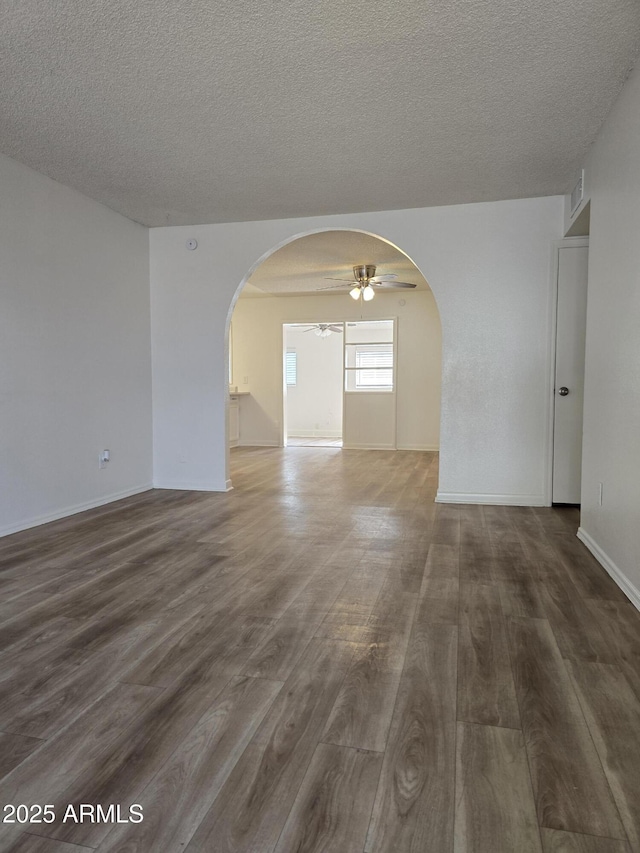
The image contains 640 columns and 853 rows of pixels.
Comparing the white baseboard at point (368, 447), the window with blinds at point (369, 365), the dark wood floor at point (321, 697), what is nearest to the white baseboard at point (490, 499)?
the dark wood floor at point (321, 697)

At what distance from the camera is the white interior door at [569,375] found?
427cm

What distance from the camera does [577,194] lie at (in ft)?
12.5

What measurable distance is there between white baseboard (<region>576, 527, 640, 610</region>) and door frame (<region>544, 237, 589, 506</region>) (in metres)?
0.95

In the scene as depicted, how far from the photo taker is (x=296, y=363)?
476 inches

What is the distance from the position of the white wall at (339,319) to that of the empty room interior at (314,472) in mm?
2521

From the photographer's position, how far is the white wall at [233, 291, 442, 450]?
333 inches

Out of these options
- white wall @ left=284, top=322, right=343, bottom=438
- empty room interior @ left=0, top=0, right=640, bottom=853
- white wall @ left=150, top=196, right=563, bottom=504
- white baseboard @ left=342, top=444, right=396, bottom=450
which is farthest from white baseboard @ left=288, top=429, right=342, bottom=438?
white wall @ left=150, top=196, right=563, bottom=504

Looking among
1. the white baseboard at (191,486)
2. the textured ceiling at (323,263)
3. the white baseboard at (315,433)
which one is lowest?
the white baseboard at (315,433)

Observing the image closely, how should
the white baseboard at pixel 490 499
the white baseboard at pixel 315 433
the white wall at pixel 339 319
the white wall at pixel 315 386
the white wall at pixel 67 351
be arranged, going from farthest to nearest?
the white wall at pixel 315 386 < the white baseboard at pixel 315 433 < the white wall at pixel 339 319 < the white baseboard at pixel 490 499 < the white wall at pixel 67 351

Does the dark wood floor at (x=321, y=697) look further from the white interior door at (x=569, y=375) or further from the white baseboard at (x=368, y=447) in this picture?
the white baseboard at (x=368, y=447)

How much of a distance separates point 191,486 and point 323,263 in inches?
128

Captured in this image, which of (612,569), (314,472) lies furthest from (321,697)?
(314,472)

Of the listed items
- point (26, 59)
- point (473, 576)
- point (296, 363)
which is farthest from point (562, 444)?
point (296, 363)

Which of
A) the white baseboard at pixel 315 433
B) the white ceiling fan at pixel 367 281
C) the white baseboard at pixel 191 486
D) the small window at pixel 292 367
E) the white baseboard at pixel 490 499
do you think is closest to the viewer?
the white baseboard at pixel 490 499
